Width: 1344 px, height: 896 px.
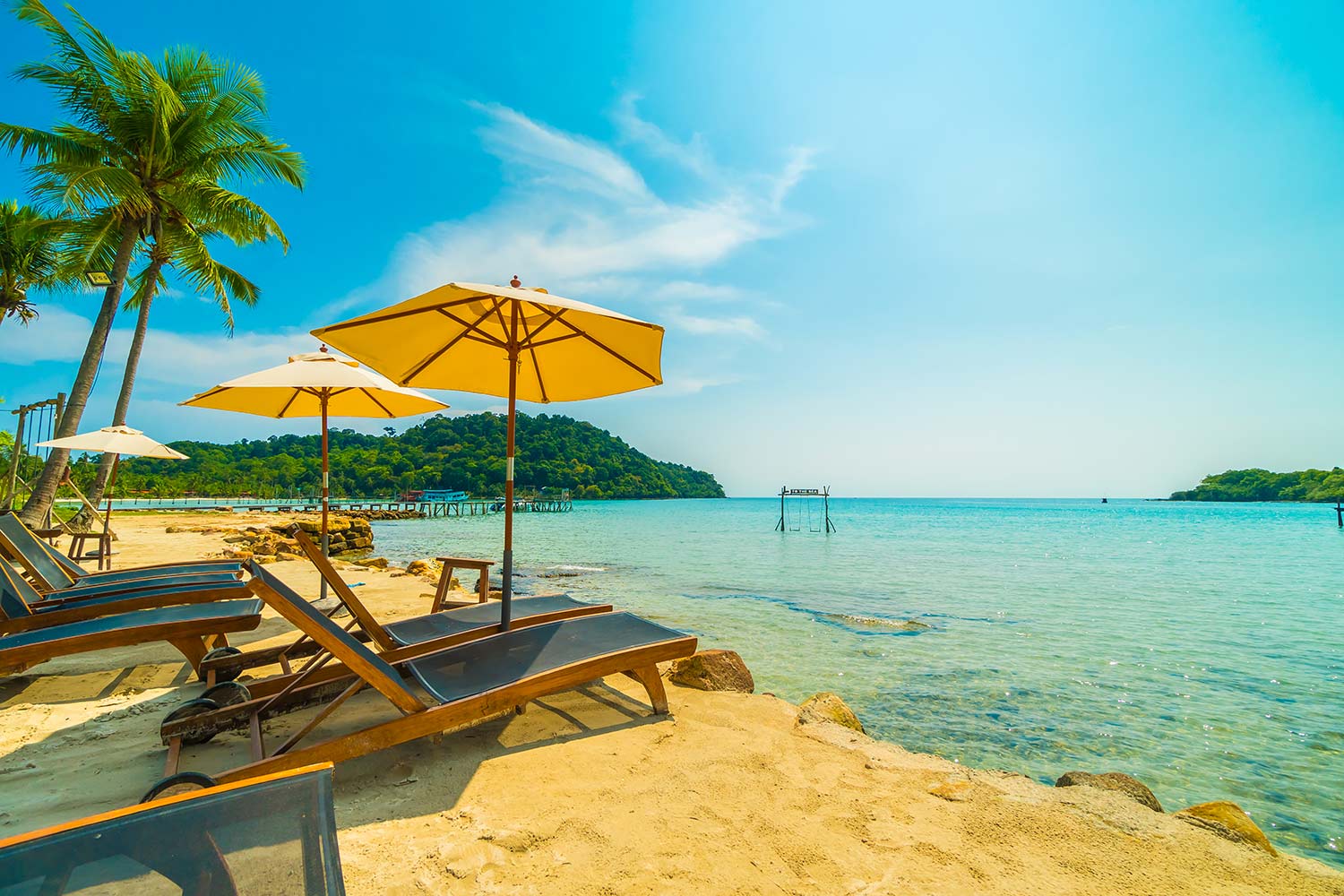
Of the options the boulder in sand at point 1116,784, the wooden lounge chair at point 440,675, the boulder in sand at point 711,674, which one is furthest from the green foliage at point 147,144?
the boulder in sand at point 1116,784

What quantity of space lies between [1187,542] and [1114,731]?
3022cm

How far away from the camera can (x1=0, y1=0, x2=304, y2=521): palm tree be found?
10.4 metres

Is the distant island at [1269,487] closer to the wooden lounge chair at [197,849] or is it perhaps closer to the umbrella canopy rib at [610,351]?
the umbrella canopy rib at [610,351]

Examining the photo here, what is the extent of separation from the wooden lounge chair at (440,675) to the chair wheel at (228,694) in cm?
6

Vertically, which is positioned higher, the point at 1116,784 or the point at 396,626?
the point at 396,626

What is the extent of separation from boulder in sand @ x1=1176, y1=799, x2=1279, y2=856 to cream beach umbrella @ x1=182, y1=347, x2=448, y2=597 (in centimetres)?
595

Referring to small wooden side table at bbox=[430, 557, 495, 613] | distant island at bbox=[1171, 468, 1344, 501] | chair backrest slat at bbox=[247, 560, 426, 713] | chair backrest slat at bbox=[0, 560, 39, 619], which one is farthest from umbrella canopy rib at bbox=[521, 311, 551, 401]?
distant island at bbox=[1171, 468, 1344, 501]

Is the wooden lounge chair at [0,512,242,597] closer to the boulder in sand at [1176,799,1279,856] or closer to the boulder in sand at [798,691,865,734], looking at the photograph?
the boulder in sand at [798,691,865,734]

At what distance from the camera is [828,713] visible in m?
3.96

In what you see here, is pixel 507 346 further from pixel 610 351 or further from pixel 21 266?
pixel 21 266

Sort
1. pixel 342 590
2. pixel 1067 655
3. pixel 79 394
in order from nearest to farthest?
pixel 342 590
pixel 1067 655
pixel 79 394

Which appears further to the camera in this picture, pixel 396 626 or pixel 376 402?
pixel 376 402

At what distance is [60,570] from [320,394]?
8.64ft

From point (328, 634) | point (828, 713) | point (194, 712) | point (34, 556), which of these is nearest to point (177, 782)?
point (328, 634)
